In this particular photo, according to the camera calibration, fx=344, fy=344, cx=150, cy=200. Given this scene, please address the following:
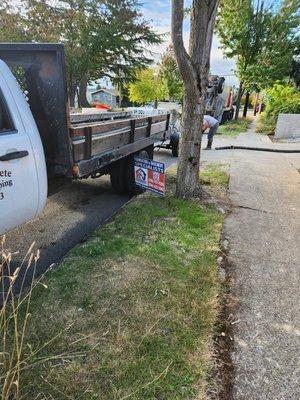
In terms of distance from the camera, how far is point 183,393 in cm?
213

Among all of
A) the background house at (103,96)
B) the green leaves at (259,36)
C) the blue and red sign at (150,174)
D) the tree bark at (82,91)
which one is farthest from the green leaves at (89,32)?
the background house at (103,96)

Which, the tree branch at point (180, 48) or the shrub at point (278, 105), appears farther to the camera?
the shrub at point (278, 105)

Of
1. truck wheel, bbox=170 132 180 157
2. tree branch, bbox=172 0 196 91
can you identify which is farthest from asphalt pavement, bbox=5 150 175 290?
truck wheel, bbox=170 132 180 157

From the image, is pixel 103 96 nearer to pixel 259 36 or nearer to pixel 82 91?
pixel 82 91

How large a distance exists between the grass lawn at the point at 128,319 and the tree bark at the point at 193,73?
51.5 inches

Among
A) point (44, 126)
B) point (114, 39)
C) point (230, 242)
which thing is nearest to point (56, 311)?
point (44, 126)

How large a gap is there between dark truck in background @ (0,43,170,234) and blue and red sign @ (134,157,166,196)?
1.08 meters

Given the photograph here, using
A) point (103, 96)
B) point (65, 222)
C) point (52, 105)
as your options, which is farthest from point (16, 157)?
point (103, 96)

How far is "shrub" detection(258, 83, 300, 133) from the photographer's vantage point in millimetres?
16188

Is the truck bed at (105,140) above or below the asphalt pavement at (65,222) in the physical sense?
above

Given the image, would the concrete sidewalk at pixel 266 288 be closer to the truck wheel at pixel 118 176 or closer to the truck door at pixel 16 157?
the truck wheel at pixel 118 176

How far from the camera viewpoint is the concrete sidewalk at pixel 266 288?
2.33 meters

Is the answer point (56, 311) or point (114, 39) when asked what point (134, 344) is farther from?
point (114, 39)

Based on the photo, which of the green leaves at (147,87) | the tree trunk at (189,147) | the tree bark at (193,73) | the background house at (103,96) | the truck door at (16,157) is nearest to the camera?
the truck door at (16,157)
